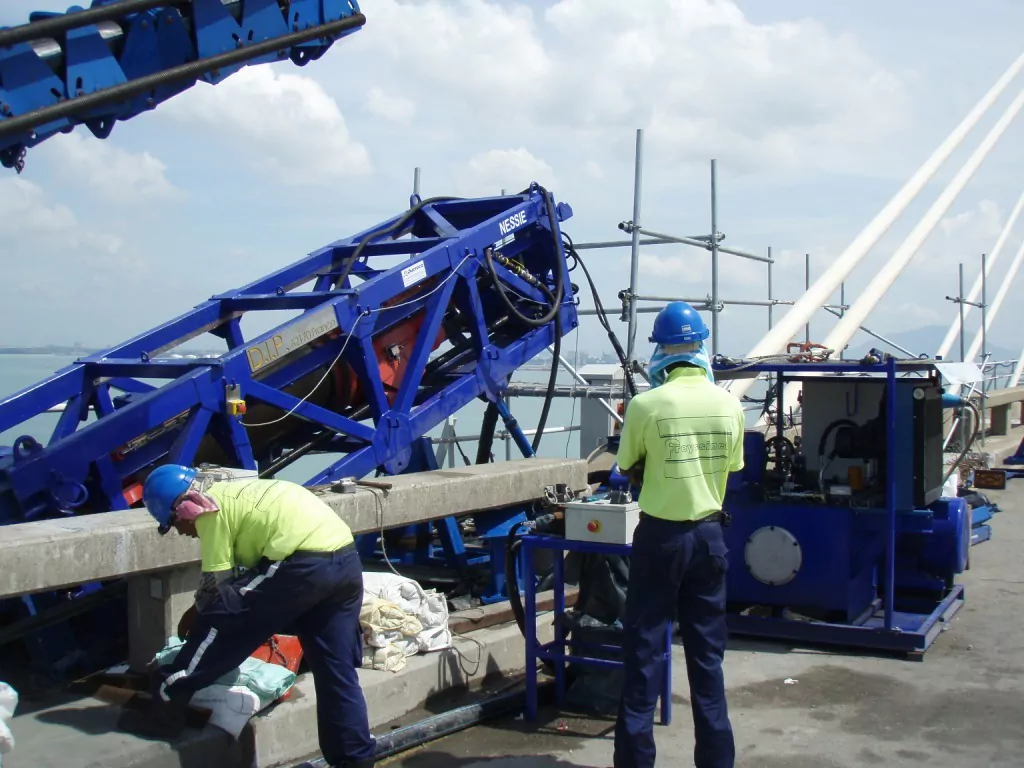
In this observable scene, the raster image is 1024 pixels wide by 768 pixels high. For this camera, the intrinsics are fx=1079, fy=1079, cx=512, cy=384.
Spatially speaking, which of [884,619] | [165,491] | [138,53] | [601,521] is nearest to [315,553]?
[165,491]

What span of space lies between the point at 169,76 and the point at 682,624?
3424 mm

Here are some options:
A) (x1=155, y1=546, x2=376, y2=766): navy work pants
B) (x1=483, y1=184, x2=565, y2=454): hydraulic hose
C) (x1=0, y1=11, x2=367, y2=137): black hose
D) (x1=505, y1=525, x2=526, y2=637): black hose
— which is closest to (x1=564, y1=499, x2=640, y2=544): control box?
(x1=505, y1=525, x2=526, y2=637): black hose

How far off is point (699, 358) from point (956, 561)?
380 cm

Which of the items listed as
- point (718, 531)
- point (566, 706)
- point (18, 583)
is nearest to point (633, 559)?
point (718, 531)

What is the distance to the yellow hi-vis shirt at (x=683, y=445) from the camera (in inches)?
182

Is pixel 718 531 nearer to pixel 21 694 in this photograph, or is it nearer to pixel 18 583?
pixel 18 583

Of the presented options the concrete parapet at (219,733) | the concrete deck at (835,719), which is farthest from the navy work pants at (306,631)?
the concrete deck at (835,719)

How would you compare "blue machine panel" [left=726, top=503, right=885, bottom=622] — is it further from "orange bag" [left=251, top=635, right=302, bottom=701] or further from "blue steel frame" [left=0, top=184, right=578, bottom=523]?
"orange bag" [left=251, top=635, right=302, bottom=701]

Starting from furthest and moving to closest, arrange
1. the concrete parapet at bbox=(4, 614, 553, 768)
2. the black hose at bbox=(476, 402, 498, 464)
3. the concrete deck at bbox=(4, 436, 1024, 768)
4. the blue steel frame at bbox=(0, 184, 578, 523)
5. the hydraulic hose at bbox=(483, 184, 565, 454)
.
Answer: the black hose at bbox=(476, 402, 498, 464) → the hydraulic hose at bbox=(483, 184, 565, 454) → the blue steel frame at bbox=(0, 184, 578, 523) → the concrete deck at bbox=(4, 436, 1024, 768) → the concrete parapet at bbox=(4, 614, 553, 768)

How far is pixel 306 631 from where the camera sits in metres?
4.62

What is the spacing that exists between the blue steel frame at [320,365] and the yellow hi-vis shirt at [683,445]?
2518 mm

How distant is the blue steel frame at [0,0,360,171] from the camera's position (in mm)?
4562

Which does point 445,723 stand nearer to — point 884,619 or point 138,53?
point 884,619

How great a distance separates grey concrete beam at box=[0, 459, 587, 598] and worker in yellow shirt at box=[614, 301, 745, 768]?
1.88 metres
